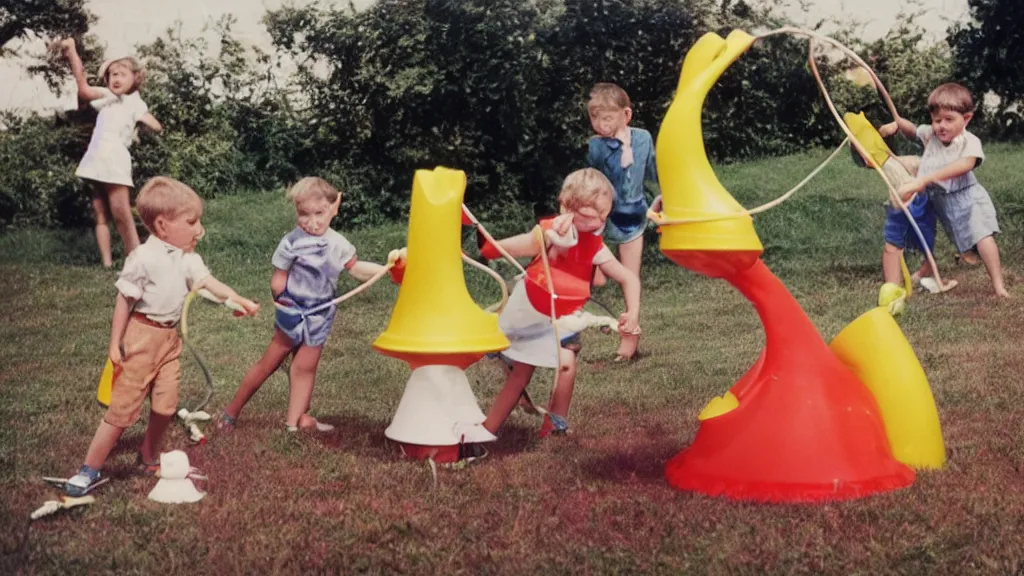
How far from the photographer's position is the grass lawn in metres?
3.85

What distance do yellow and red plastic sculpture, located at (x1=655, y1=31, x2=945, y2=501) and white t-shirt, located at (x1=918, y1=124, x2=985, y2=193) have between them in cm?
379

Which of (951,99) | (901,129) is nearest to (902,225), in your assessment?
(951,99)

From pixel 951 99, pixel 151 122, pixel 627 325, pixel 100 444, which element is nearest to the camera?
pixel 100 444

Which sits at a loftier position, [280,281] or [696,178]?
[696,178]

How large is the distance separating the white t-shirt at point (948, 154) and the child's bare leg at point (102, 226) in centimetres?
606

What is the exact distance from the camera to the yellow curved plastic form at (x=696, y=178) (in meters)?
4.28

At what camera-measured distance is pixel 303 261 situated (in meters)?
5.62

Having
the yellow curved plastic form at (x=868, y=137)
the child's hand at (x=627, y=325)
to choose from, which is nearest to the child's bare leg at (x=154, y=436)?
the child's hand at (x=627, y=325)

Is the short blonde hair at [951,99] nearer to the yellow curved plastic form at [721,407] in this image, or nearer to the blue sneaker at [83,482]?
the yellow curved plastic form at [721,407]

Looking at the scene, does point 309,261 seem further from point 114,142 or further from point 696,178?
point 114,142

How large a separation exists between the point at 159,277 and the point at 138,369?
0.34 m

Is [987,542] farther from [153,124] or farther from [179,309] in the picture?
[153,124]

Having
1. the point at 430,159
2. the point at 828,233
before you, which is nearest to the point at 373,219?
the point at 430,159

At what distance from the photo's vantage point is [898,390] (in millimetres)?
4520
